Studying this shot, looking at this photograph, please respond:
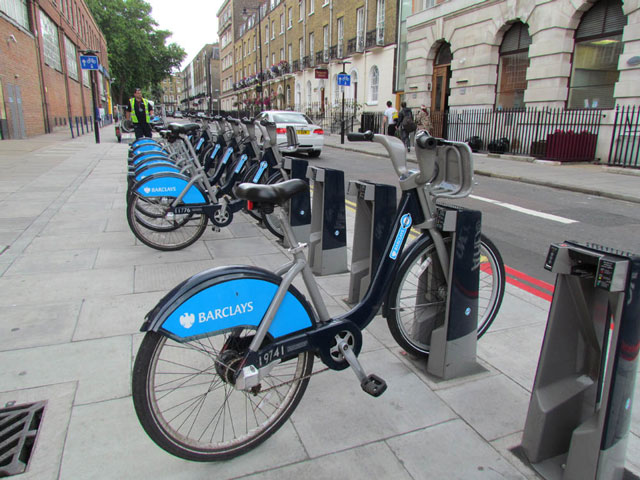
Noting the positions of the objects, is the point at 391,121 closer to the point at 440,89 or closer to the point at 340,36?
the point at 440,89

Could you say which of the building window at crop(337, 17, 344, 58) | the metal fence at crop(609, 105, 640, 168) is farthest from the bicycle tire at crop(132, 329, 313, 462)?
the building window at crop(337, 17, 344, 58)

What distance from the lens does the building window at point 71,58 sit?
32931mm

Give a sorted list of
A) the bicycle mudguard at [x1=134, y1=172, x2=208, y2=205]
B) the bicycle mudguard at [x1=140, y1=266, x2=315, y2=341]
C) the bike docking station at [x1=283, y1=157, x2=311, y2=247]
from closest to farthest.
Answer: the bicycle mudguard at [x1=140, y1=266, x2=315, y2=341] < the bicycle mudguard at [x1=134, y1=172, x2=208, y2=205] < the bike docking station at [x1=283, y1=157, x2=311, y2=247]

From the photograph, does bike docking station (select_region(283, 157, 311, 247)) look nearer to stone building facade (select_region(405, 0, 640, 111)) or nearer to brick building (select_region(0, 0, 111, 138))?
stone building facade (select_region(405, 0, 640, 111))

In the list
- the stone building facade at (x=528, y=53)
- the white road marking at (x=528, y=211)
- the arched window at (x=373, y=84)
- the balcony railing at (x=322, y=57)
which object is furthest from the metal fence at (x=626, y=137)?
the balcony railing at (x=322, y=57)

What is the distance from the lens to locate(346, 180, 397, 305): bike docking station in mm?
3408

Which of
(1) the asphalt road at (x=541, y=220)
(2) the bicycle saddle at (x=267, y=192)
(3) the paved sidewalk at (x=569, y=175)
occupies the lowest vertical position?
(1) the asphalt road at (x=541, y=220)

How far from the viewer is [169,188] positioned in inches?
198

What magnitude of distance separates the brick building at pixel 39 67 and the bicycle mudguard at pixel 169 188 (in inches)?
700

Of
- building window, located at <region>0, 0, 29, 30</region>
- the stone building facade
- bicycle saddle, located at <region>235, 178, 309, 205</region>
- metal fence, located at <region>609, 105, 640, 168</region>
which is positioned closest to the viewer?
bicycle saddle, located at <region>235, 178, 309, 205</region>

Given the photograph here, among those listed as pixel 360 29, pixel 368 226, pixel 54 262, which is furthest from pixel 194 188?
pixel 360 29

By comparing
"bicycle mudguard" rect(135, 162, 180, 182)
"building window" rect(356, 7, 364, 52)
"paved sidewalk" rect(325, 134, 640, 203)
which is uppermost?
"building window" rect(356, 7, 364, 52)

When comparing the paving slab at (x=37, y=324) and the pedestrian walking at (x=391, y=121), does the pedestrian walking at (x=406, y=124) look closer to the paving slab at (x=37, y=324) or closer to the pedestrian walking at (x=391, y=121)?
the pedestrian walking at (x=391, y=121)

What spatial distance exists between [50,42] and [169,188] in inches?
1140
